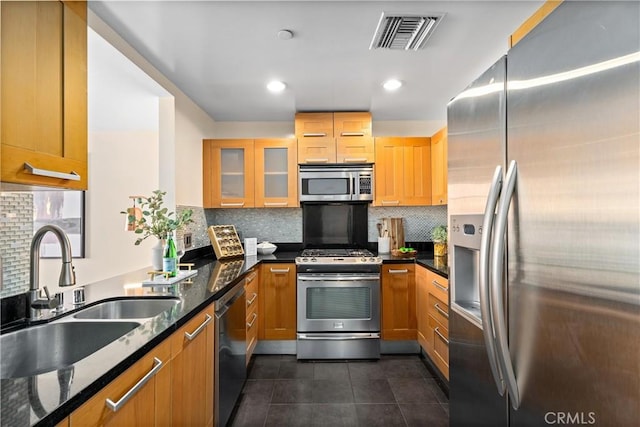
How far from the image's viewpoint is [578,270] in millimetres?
771

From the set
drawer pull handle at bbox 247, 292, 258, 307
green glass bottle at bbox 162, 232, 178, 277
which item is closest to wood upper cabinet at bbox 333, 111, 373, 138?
drawer pull handle at bbox 247, 292, 258, 307

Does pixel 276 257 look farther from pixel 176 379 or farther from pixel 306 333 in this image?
pixel 176 379

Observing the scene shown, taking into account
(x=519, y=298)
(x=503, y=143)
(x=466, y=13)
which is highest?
(x=466, y=13)

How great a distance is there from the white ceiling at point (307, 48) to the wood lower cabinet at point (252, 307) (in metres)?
1.60

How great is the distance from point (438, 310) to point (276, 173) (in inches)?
82.7

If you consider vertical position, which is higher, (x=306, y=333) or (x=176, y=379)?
(x=176, y=379)

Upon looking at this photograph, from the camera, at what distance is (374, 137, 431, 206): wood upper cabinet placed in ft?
11.8

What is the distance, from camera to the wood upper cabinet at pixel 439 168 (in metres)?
3.22

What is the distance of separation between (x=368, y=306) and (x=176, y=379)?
6.79 feet

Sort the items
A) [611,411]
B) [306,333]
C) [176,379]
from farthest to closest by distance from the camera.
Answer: [306,333] < [176,379] < [611,411]

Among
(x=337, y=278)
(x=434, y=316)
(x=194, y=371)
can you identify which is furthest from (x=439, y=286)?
(x=194, y=371)

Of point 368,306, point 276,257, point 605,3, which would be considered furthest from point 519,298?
point 276,257

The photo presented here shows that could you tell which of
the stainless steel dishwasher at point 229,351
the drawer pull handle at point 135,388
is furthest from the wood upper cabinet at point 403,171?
the drawer pull handle at point 135,388

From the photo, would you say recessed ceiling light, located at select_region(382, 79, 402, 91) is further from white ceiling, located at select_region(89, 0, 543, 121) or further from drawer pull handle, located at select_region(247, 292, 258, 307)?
drawer pull handle, located at select_region(247, 292, 258, 307)
